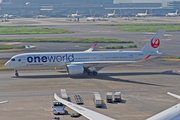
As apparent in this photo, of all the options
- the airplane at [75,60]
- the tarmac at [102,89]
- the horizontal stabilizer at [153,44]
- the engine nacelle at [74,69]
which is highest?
the horizontal stabilizer at [153,44]

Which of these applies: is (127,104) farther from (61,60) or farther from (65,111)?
(61,60)

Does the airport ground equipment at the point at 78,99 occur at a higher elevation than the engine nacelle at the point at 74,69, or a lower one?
lower

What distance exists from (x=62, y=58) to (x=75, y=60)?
8.31 ft

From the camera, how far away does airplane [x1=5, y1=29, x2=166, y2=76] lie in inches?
1954

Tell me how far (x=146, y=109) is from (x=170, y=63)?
32347 millimetres

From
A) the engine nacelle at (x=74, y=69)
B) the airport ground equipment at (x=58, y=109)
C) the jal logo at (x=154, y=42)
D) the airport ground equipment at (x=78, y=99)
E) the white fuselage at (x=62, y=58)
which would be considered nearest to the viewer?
the airport ground equipment at (x=58, y=109)

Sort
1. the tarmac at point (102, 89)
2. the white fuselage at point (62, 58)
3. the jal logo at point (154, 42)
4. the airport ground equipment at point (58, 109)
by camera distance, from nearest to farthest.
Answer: the airport ground equipment at point (58, 109) → the tarmac at point (102, 89) → the white fuselage at point (62, 58) → the jal logo at point (154, 42)

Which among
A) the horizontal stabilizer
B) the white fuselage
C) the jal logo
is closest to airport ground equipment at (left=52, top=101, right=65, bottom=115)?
the white fuselage

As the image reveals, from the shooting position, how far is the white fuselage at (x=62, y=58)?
1967 inches

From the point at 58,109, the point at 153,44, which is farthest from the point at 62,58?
the point at 58,109

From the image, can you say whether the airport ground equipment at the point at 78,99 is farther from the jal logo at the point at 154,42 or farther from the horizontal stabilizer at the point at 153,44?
the jal logo at the point at 154,42

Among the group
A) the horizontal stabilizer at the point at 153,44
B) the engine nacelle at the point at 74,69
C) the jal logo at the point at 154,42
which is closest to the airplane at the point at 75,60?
the engine nacelle at the point at 74,69

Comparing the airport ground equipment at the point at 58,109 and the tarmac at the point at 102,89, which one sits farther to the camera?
the tarmac at the point at 102,89

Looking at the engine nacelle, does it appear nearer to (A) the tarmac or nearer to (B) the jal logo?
(A) the tarmac
